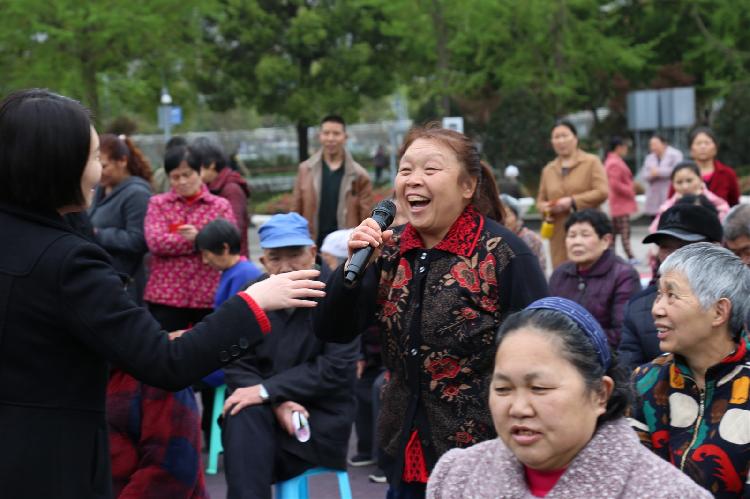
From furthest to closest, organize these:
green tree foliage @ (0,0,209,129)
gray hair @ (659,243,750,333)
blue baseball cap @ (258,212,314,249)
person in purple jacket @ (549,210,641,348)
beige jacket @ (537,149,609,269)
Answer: green tree foliage @ (0,0,209,129), beige jacket @ (537,149,609,269), person in purple jacket @ (549,210,641,348), blue baseball cap @ (258,212,314,249), gray hair @ (659,243,750,333)

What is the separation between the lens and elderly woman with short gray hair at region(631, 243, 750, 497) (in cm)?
340

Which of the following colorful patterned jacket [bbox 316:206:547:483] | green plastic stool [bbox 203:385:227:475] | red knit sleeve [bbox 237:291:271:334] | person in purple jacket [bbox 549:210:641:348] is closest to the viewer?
red knit sleeve [bbox 237:291:271:334]

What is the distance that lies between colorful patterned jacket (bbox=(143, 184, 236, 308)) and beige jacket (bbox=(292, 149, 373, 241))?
5.52 ft

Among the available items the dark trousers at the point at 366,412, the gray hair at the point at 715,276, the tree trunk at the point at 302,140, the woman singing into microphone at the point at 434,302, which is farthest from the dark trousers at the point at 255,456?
the tree trunk at the point at 302,140

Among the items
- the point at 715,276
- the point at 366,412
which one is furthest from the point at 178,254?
the point at 715,276

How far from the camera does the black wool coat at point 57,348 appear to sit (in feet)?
9.68

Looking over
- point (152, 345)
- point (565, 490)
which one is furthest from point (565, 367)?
point (152, 345)

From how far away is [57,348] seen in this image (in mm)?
2988

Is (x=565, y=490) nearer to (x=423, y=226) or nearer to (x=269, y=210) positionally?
(x=423, y=226)

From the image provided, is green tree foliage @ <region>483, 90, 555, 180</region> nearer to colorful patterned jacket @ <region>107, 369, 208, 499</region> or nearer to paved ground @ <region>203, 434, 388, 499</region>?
paved ground @ <region>203, 434, 388, 499</region>

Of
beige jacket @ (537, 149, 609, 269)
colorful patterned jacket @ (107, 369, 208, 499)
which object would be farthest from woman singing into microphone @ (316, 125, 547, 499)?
beige jacket @ (537, 149, 609, 269)

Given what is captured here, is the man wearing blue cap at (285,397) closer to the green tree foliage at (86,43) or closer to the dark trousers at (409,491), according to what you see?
the dark trousers at (409,491)

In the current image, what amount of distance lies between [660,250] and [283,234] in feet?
6.04

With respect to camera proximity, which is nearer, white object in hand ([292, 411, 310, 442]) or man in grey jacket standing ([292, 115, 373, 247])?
white object in hand ([292, 411, 310, 442])
